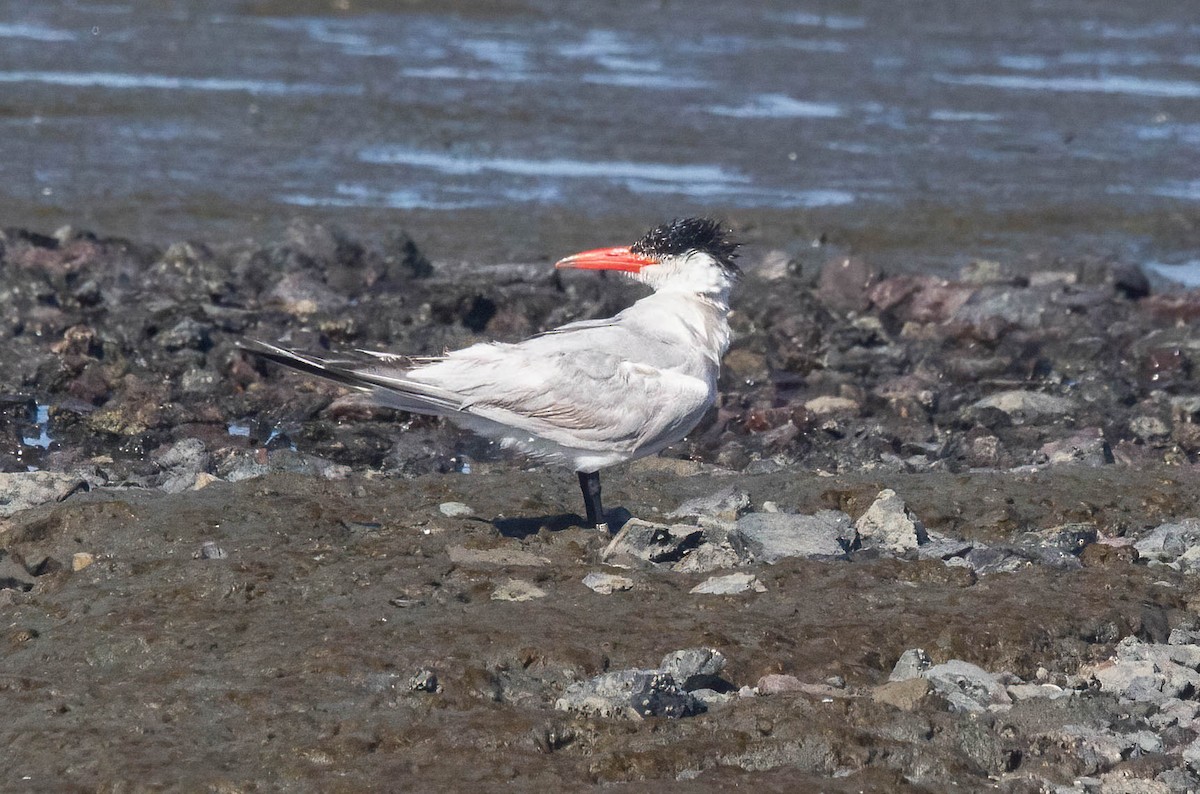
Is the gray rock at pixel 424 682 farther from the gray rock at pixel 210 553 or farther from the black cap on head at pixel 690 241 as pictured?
the black cap on head at pixel 690 241

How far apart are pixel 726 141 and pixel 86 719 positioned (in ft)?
42.2

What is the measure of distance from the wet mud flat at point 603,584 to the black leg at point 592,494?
14 centimetres

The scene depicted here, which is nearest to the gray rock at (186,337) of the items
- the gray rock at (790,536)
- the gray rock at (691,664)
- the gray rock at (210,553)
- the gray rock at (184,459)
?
the gray rock at (184,459)

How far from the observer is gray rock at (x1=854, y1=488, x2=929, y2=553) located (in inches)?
236

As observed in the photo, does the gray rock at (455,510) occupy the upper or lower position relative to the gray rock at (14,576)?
lower

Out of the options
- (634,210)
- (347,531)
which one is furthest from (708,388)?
(634,210)

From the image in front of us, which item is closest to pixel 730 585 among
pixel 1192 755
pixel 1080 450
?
pixel 1192 755

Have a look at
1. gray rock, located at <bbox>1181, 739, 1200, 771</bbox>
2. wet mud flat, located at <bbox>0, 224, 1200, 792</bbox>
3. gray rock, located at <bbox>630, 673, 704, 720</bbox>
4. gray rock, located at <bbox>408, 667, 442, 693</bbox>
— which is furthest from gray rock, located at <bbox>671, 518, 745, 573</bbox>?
gray rock, located at <bbox>1181, 739, 1200, 771</bbox>

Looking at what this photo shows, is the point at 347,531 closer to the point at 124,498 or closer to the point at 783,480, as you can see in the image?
the point at 124,498

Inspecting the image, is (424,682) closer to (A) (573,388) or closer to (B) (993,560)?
(A) (573,388)

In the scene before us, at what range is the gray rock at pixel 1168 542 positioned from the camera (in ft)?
19.9

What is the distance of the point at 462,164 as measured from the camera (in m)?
15.6

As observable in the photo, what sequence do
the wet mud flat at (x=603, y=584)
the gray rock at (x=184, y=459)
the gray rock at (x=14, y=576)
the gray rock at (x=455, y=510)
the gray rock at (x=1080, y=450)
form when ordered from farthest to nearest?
the gray rock at (x=1080, y=450)
the gray rock at (x=184, y=459)
the gray rock at (x=455, y=510)
the gray rock at (x=14, y=576)
the wet mud flat at (x=603, y=584)

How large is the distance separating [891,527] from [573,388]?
118cm
